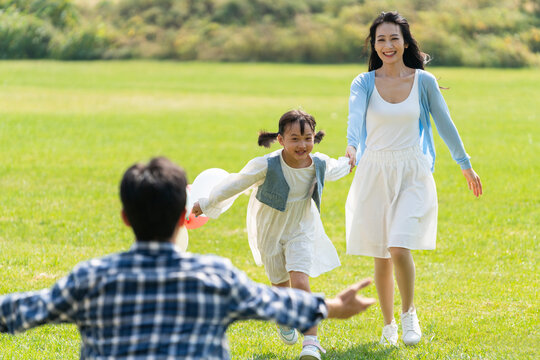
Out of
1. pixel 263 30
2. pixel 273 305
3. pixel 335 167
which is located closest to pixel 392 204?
pixel 335 167

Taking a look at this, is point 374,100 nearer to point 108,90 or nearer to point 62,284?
point 62,284

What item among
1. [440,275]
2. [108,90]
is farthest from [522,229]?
[108,90]

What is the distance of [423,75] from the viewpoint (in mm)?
5504

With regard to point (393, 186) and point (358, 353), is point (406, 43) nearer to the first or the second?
point (393, 186)

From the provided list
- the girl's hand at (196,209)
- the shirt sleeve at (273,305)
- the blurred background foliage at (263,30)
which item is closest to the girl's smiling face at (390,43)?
the girl's hand at (196,209)

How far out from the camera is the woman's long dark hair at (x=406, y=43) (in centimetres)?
566

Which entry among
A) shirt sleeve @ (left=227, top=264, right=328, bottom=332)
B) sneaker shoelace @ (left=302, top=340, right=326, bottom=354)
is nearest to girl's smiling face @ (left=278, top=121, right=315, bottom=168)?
sneaker shoelace @ (left=302, top=340, right=326, bottom=354)

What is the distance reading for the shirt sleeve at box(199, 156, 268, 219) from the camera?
5246mm

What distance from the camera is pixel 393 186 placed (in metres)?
5.48

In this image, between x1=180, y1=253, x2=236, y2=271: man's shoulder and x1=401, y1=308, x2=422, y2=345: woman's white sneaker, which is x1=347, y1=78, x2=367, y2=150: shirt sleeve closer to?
x1=401, y1=308, x2=422, y2=345: woman's white sneaker

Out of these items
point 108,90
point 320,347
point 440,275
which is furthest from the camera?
point 108,90

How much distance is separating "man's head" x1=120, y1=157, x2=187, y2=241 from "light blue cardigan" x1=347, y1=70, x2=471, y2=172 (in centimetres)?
285

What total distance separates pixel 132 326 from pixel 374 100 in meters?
3.28

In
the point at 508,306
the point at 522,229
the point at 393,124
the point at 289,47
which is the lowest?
the point at 289,47
